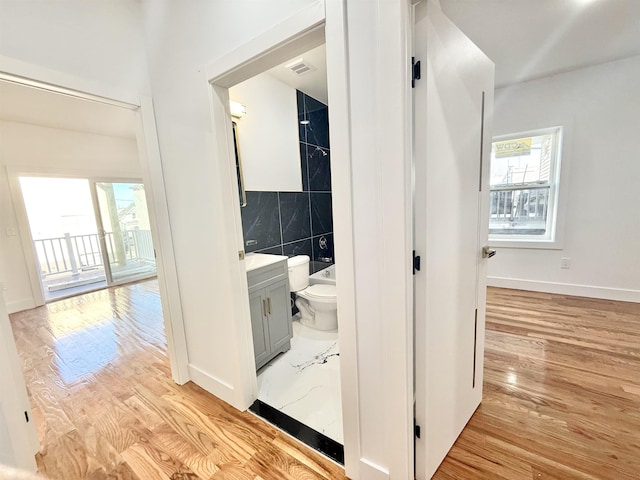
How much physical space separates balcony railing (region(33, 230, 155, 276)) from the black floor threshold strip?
15.5 feet

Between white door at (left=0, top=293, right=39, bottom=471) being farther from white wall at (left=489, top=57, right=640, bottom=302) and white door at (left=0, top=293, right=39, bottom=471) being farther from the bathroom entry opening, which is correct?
white wall at (left=489, top=57, right=640, bottom=302)

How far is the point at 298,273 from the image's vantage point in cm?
269

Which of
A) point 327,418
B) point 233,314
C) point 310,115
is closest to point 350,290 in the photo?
point 233,314

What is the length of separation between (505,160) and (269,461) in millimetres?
4120

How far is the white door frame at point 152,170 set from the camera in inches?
55.1

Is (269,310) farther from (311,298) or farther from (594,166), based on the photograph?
(594,166)

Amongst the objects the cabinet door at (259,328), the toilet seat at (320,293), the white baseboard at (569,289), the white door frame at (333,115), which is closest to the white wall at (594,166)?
the white baseboard at (569,289)

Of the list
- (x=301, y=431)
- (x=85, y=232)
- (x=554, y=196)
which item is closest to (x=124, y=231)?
(x=85, y=232)

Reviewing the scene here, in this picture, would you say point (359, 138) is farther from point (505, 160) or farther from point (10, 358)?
point (505, 160)

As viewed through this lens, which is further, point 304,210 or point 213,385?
point 304,210

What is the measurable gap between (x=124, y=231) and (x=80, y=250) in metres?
0.89

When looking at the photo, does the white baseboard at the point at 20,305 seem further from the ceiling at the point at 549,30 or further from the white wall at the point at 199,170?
Result: the ceiling at the point at 549,30

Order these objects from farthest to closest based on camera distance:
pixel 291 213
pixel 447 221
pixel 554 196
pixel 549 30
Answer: pixel 554 196, pixel 291 213, pixel 549 30, pixel 447 221

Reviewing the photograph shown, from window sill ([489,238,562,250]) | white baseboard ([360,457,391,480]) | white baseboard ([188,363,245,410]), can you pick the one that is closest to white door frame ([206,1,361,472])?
white baseboard ([360,457,391,480])
